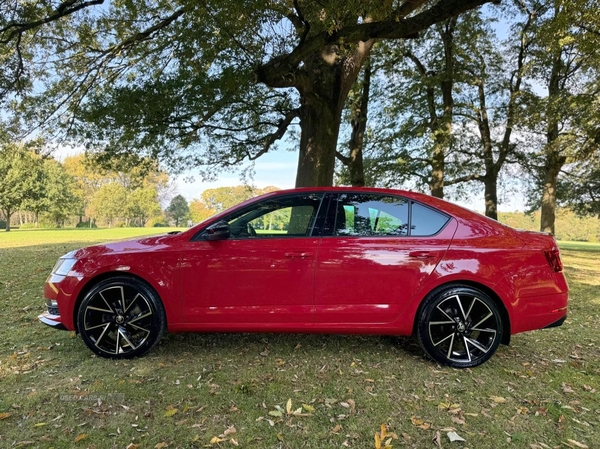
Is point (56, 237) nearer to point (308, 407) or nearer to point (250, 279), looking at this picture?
point (250, 279)

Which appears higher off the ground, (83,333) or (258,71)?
(258,71)

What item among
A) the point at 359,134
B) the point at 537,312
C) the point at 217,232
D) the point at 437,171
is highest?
the point at 359,134

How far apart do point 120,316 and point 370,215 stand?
253 cm

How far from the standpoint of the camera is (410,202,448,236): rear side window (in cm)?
344

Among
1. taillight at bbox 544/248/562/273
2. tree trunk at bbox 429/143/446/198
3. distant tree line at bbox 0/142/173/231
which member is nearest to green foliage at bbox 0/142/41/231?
distant tree line at bbox 0/142/173/231

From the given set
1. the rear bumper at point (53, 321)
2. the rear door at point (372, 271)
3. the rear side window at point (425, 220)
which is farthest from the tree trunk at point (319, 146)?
the rear bumper at point (53, 321)

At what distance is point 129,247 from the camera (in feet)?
11.4

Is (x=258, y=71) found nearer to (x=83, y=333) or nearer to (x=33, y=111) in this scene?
(x=83, y=333)

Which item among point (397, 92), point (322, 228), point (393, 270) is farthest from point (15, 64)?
point (397, 92)

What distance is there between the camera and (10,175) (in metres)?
38.3

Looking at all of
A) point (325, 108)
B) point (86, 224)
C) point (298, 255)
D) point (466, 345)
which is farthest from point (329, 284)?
point (86, 224)

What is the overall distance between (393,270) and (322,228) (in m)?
0.75

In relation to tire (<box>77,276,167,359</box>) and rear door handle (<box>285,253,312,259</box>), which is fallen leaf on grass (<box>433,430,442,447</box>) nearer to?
rear door handle (<box>285,253,312,259</box>)

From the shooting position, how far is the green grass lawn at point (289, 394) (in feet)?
7.81
